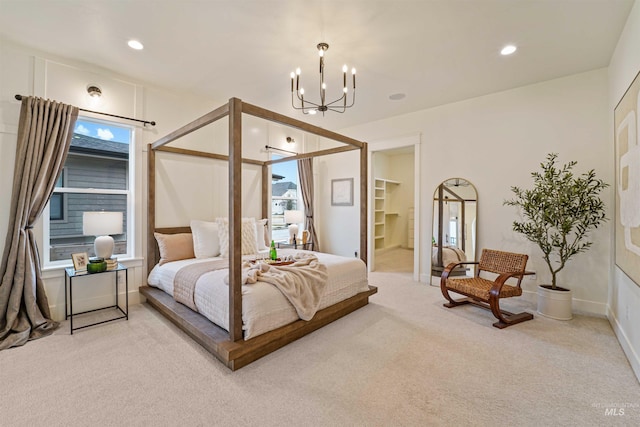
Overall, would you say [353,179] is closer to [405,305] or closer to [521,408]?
[405,305]

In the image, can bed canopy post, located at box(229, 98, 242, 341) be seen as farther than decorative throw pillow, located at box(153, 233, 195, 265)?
No

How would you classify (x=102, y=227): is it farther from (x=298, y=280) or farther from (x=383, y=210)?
(x=383, y=210)

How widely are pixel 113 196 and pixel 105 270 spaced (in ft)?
3.50

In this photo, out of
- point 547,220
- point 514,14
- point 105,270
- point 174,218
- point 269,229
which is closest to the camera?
point 514,14

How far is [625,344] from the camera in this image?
2.37m

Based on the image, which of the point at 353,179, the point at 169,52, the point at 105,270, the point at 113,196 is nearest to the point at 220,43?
the point at 169,52

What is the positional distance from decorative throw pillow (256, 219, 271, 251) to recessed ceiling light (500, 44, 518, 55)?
3.82m

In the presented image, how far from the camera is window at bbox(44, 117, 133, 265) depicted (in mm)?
3118

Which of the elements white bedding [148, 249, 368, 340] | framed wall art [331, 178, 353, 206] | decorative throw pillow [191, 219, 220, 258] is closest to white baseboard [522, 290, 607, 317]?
white bedding [148, 249, 368, 340]

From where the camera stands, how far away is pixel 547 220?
3.17 meters

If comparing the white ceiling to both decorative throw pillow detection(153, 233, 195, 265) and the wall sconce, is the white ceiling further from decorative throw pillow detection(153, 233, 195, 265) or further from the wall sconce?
decorative throw pillow detection(153, 233, 195, 265)

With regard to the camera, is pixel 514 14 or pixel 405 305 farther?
pixel 405 305

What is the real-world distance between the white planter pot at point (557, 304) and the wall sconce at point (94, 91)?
573cm

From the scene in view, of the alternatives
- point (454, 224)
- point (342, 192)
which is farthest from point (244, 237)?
point (454, 224)
